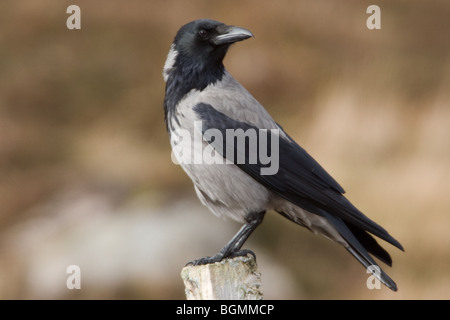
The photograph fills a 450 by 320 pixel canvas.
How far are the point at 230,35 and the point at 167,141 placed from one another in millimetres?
5956

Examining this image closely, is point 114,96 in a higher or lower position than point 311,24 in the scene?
lower

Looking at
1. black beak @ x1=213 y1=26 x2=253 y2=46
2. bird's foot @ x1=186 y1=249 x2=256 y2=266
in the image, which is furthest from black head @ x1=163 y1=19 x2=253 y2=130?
bird's foot @ x1=186 y1=249 x2=256 y2=266

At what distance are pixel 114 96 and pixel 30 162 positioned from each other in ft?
6.07

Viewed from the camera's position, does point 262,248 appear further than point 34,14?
No

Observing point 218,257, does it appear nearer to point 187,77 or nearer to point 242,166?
point 242,166

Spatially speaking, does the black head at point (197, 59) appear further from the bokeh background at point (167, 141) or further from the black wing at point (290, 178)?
the bokeh background at point (167, 141)

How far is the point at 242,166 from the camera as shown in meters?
4.95

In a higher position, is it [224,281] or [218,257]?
[218,257]

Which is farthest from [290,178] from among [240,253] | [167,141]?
[167,141]

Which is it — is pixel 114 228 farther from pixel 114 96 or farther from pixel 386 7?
pixel 386 7

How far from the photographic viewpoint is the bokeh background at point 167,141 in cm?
891

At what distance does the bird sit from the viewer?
493 centimetres

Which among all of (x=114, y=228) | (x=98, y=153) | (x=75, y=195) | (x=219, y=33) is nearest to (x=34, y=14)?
(x=98, y=153)

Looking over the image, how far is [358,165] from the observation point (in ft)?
34.0
